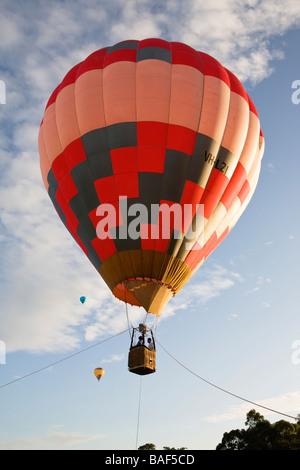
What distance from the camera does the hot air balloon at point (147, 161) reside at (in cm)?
921

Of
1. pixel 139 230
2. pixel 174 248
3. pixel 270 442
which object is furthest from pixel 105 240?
pixel 270 442

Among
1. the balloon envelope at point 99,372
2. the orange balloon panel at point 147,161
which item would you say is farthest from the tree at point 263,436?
the orange balloon panel at point 147,161

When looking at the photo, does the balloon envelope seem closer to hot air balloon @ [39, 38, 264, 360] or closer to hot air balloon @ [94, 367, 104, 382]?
hot air balloon @ [94, 367, 104, 382]

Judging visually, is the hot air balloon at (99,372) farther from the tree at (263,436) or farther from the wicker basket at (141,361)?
the tree at (263,436)

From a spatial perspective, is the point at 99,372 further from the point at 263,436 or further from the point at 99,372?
the point at 263,436

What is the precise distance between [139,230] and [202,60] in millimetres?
5032

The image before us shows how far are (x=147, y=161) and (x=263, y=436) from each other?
15.4 meters

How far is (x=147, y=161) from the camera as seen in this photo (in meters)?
9.29

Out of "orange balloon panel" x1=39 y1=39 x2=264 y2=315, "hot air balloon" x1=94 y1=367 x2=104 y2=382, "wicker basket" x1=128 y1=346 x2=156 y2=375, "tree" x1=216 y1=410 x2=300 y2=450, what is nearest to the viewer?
"wicker basket" x1=128 y1=346 x2=156 y2=375

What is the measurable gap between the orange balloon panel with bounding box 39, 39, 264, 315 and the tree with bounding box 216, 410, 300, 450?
1230 cm

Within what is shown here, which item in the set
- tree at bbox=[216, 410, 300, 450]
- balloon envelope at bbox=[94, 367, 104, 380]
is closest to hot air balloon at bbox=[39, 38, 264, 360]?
balloon envelope at bbox=[94, 367, 104, 380]

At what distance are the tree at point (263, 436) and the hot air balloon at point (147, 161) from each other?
1231cm

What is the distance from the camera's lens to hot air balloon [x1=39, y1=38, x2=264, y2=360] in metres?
9.21
